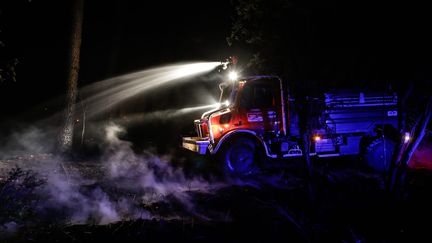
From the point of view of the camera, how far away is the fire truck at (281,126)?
9.06 meters

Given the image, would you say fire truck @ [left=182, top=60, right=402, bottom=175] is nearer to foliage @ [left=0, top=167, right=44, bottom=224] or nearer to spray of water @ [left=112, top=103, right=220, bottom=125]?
foliage @ [left=0, top=167, right=44, bottom=224]

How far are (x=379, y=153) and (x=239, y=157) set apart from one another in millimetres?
4293

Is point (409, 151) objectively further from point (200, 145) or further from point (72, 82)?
point (72, 82)

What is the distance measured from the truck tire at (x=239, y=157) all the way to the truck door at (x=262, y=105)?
1.67ft

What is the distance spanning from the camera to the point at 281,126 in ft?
30.6

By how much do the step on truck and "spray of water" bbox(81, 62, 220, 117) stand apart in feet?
21.4

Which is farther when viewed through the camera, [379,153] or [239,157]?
[379,153]

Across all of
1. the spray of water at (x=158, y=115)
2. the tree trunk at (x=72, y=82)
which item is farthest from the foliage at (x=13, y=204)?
the spray of water at (x=158, y=115)

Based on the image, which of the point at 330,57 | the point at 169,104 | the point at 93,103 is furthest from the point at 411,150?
the point at 169,104

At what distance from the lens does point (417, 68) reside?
568 cm

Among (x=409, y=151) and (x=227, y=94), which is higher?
(x=227, y=94)

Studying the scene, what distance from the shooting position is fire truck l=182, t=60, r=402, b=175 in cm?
906

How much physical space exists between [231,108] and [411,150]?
186 inches

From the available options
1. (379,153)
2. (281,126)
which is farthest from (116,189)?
(379,153)
